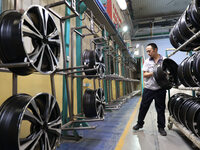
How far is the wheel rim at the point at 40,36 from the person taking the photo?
123 centimetres

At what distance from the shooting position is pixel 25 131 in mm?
2102

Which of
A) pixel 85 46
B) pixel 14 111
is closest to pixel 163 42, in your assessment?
pixel 85 46

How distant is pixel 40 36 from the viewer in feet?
4.46

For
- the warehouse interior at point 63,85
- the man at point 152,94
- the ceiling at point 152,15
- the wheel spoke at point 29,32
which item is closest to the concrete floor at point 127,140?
the warehouse interior at point 63,85

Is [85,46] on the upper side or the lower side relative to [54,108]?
upper

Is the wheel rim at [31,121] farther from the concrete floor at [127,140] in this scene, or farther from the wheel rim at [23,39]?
the concrete floor at [127,140]

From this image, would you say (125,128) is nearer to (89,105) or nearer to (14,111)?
(89,105)

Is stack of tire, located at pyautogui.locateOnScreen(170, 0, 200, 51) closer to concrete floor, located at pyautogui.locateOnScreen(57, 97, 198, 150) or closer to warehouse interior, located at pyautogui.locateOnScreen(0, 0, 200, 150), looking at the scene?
warehouse interior, located at pyautogui.locateOnScreen(0, 0, 200, 150)

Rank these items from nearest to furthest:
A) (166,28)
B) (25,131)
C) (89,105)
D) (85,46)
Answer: (25,131) → (89,105) → (85,46) → (166,28)

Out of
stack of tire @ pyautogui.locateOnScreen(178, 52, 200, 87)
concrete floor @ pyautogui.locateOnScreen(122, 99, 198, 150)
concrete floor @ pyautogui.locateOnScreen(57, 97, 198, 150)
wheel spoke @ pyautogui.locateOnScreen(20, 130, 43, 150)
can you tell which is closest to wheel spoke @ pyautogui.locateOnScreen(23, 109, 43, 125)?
wheel spoke @ pyautogui.locateOnScreen(20, 130, 43, 150)

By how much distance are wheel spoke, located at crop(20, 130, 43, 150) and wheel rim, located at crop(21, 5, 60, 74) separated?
58 centimetres

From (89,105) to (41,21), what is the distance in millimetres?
1676

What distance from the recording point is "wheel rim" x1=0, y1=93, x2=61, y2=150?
3.44 feet

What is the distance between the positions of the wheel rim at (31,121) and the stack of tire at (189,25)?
7.65 feet
